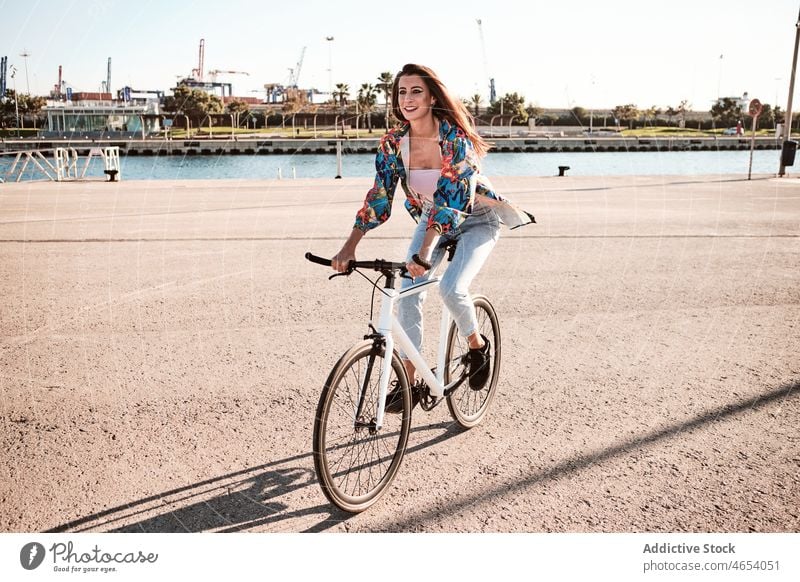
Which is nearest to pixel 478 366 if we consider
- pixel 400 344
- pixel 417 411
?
pixel 417 411

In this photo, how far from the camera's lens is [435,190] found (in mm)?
3252

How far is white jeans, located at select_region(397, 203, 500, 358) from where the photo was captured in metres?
3.36

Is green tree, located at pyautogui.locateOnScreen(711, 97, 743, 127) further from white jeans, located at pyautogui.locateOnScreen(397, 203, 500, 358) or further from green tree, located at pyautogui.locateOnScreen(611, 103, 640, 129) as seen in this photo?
white jeans, located at pyautogui.locateOnScreen(397, 203, 500, 358)

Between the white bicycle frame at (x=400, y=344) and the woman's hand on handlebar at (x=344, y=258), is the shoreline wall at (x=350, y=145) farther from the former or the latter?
the woman's hand on handlebar at (x=344, y=258)

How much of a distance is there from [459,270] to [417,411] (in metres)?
1.10

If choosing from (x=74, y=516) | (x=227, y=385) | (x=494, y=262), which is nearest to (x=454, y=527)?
(x=74, y=516)

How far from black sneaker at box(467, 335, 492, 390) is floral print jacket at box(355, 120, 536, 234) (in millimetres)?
815

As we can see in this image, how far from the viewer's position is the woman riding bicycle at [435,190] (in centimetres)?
312

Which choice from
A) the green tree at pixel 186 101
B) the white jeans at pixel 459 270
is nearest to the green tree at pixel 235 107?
the green tree at pixel 186 101

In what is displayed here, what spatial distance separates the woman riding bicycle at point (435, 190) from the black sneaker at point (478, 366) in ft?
0.63

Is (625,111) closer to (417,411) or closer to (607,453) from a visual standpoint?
(417,411)

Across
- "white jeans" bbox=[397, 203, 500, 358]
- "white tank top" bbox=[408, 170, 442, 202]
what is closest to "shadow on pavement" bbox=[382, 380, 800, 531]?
"white jeans" bbox=[397, 203, 500, 358]

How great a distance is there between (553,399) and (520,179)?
63.9 ft

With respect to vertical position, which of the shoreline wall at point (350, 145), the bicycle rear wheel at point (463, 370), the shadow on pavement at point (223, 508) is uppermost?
the shoreline wall at point (350, 145)
